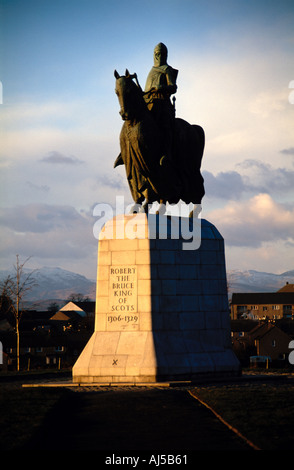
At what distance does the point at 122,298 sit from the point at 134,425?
8.32 m

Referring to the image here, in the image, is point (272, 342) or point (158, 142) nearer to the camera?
point (158, 142)

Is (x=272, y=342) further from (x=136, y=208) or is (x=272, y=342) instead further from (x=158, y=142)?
(x=158, y=142)

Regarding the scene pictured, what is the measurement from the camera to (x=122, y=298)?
20.6 metres

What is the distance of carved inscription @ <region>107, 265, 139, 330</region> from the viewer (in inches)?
803

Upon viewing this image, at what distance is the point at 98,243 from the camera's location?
21391 mm

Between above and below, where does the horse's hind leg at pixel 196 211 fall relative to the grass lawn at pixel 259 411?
above

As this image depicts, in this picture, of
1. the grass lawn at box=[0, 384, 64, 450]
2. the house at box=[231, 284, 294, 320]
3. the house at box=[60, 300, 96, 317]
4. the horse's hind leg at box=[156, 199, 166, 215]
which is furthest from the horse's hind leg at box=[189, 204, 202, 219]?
the house at box=[60, 300, 96, 317]

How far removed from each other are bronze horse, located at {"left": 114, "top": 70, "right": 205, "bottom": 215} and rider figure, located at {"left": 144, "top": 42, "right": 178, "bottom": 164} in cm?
34

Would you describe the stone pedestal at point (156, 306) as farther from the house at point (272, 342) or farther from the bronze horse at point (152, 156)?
the house at point (272, 342)

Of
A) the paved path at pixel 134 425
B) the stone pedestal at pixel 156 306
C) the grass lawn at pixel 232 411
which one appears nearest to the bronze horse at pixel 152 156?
the stone pedestal at pixel 156 306

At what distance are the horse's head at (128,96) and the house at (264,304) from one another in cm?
11037

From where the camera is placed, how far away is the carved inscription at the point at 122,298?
66.9ft

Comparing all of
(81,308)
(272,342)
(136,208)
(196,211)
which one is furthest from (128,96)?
(81,308)

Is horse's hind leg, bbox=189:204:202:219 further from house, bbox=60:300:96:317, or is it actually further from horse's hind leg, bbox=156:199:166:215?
house, bbox=60:300:96:317
